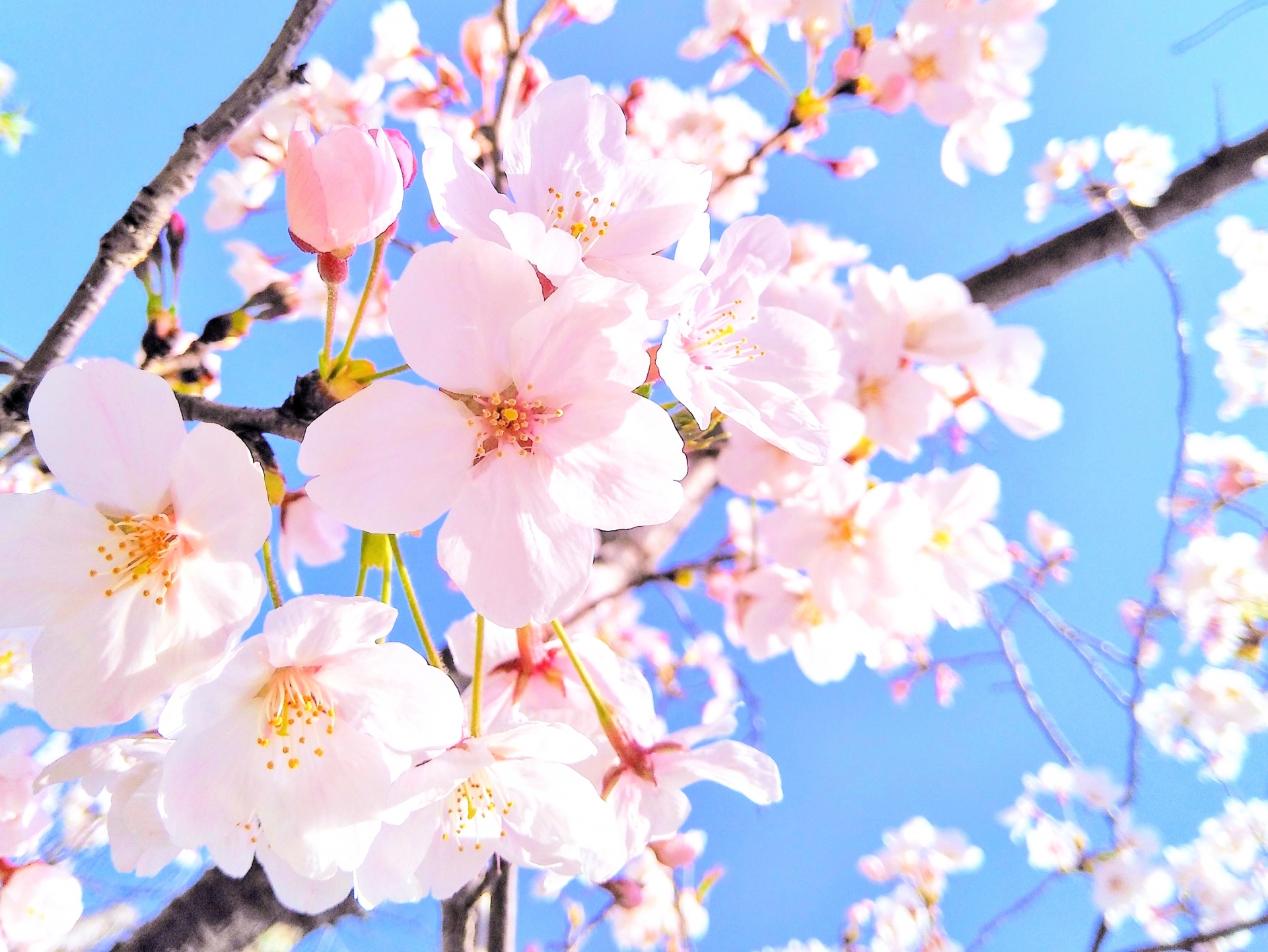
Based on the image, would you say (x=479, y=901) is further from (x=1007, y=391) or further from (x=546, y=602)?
(x=1007, y=391)

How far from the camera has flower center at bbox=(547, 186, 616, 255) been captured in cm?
69

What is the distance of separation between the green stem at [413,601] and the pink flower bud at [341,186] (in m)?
0.29

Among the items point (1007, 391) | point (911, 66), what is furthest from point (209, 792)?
point (911, 66)

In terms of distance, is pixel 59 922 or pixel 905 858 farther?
pixel 905 858

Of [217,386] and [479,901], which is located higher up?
[217,386]

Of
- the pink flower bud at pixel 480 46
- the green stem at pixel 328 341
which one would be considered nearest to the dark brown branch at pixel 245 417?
the green stem at pixel 328 341

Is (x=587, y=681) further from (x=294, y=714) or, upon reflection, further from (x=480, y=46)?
(x=480, y=46)

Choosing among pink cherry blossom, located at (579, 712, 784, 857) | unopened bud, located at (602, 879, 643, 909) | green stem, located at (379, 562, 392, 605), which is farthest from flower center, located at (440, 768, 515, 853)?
unopened bud, located at (602, 879, 643, 909)

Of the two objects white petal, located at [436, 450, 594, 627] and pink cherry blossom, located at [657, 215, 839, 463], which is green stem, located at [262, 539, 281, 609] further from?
pink cherry blossom, located at [657, 215, 839, 463]

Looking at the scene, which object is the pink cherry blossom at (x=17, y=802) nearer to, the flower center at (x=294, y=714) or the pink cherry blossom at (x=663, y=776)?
the flower center at (x=294, y=714)

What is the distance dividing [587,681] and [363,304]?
1.52 ft

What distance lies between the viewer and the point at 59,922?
1254 mm

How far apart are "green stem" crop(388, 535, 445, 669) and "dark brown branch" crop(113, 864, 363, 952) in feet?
2.86

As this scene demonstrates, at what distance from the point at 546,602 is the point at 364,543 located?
0.70ft
